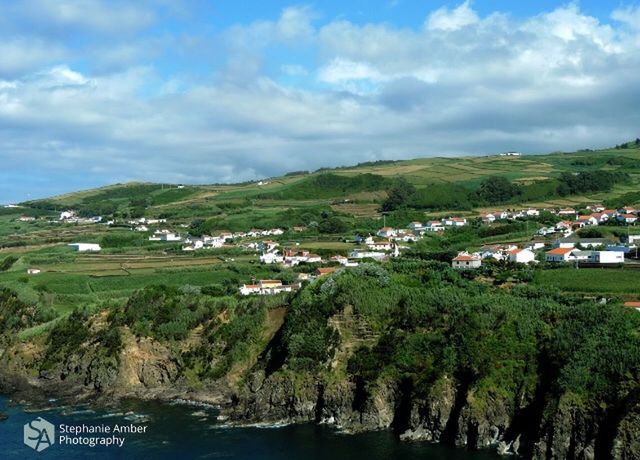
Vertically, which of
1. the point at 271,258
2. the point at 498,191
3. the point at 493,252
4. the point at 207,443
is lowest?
the point at 207,443

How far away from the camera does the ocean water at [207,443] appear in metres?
43.4

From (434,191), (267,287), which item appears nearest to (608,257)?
(267,287)

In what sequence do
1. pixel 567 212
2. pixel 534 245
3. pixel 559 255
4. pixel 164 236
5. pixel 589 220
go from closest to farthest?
pixel 559 255, pixel 534 245, pixel 589 220, pixel 567 212, pixel 164 236

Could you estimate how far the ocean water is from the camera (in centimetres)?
4344

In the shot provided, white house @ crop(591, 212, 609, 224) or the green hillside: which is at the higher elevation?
the green hillside

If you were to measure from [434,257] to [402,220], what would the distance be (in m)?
50.4

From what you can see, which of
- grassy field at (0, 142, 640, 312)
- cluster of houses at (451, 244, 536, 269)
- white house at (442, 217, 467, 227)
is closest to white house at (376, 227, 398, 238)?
grassy field at (0, 142, 640, 312)

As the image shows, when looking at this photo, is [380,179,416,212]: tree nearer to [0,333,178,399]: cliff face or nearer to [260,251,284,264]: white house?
[260,251,284,264]: white house

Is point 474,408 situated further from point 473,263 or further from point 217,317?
point 473,263

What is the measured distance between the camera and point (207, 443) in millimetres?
46000

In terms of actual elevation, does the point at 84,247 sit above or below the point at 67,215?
below

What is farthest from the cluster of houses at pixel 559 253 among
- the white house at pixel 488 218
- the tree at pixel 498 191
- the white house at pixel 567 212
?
the tree at pixel 498 191

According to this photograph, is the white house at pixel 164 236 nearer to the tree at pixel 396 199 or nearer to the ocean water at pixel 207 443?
the tree at pixel 396 199

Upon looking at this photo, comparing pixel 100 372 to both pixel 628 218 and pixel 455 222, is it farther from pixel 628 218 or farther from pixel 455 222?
pixel 628 218
